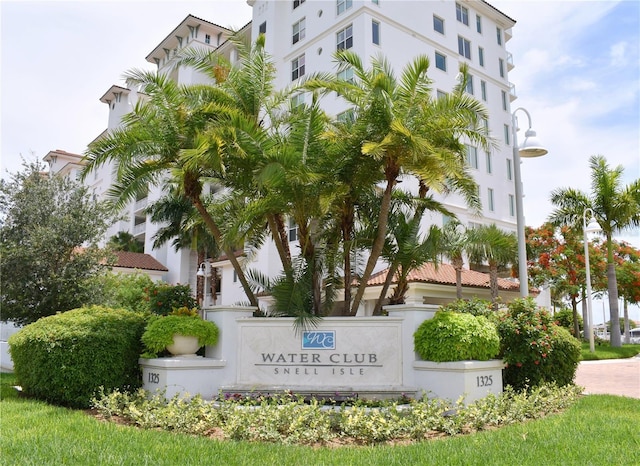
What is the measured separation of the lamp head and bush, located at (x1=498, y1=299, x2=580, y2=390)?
14.2ft

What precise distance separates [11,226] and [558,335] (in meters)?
15.3

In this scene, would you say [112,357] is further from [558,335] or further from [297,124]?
[558,335]

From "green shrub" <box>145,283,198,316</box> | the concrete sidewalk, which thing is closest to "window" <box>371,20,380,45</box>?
"green shrub" <box>145,283,198,316</box>

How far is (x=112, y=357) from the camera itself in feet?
35.2

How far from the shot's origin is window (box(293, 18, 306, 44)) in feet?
108

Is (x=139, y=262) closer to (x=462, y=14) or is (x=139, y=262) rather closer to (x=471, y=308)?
(x=462, y=14)

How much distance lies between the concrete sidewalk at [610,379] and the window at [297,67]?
21.4m

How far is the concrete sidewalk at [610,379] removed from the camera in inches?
567

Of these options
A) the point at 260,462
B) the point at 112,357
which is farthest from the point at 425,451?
the point at 112,357

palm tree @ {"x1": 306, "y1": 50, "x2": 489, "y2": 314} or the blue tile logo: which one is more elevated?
palm tree @ {"x1": 306, "y1": 50, "x2": 489, "y2": 314}

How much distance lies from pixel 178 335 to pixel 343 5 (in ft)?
80.8

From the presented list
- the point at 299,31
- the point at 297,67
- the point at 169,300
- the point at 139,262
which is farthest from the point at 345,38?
the point at 139,262

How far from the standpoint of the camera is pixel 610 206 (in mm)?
30453

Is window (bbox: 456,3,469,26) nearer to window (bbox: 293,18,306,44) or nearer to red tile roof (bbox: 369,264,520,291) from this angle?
window (bbox: 293,18,306,44)
